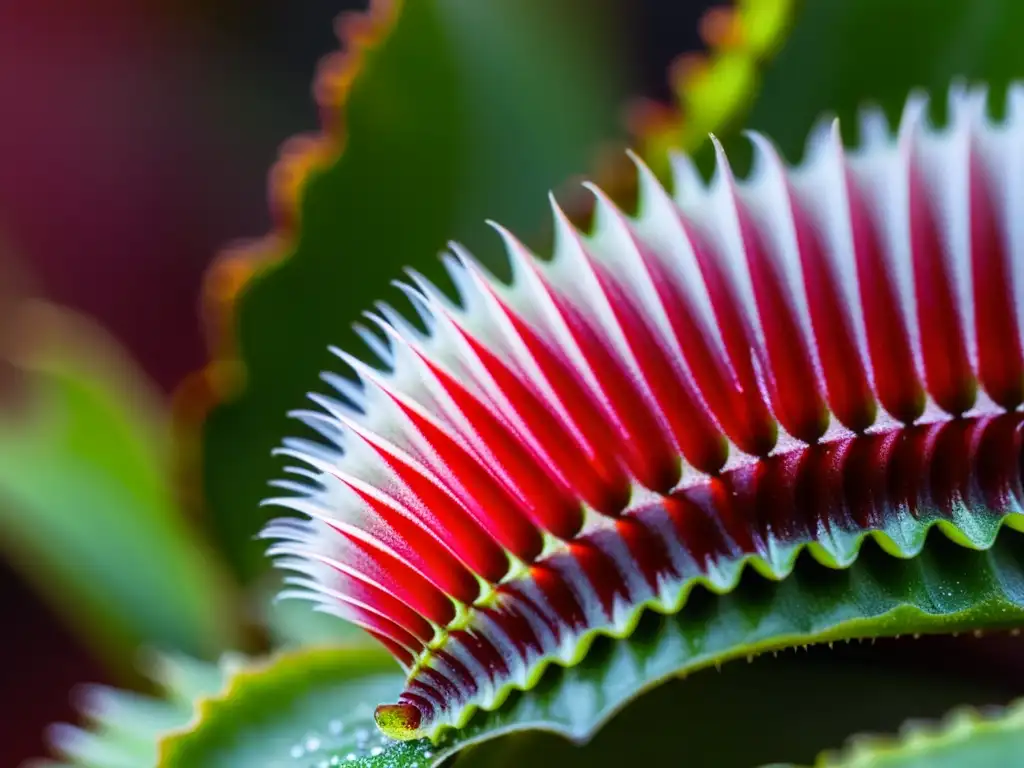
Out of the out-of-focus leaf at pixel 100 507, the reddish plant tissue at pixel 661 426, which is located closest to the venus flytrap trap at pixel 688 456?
the reddish plant tissue at pixel 661 426

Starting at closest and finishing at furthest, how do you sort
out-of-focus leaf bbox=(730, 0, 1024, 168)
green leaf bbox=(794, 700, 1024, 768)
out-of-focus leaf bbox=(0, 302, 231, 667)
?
green leaf bbox=(794, 700, 1024, 768)
out-of-focus leaf bbox=(730, 0, 1024, 168)
out-of-focus leaf bbox=(0, 302, 231, 667)

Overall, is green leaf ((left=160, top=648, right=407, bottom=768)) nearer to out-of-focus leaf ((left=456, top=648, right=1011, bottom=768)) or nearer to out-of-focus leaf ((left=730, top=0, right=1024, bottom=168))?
out-of-focus leaf ((left=456, top=648, right=1011, bottom=768))

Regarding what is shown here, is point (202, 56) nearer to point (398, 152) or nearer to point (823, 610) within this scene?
point (398, 152)

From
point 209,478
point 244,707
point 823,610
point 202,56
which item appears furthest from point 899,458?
point 202,56

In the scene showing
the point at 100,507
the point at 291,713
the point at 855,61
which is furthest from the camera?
the point at 100,507

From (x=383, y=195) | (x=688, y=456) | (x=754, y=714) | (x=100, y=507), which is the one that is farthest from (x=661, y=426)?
(x=100, y=507)

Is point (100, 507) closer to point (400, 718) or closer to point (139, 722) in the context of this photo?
point (139, 722)

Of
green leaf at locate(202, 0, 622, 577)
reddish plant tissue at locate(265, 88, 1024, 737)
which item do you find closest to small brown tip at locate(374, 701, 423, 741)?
reddish plant tissue at locate(265, 88, 1024, 737)
